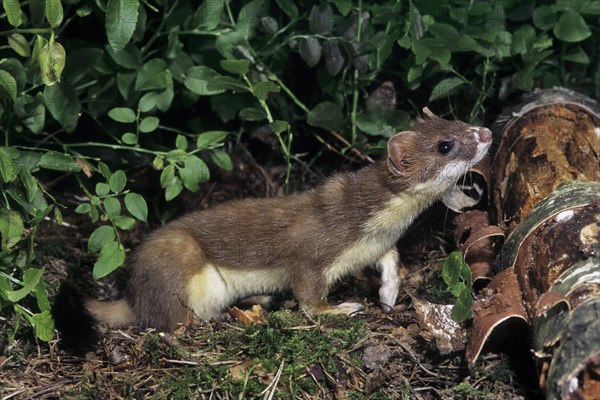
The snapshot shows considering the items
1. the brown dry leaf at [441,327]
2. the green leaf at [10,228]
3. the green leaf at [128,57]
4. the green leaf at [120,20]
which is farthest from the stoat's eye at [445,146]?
the green leaf at [10,228]

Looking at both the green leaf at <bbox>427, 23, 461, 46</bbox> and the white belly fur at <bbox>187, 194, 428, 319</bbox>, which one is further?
the green leaf at <bbox>427, 23, 461, 46</bbox>

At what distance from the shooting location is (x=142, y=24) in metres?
4.98

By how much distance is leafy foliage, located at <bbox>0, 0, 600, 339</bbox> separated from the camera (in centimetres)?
455

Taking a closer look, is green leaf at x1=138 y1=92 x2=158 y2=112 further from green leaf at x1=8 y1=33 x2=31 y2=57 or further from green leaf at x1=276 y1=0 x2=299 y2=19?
green leaf at x1=276 y1=0 x2=299 y2=19

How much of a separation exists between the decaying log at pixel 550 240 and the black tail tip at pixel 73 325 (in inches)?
80.5

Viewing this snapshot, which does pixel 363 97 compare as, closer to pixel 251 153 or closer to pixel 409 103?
pixel 409 103

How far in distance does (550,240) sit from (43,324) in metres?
2.62

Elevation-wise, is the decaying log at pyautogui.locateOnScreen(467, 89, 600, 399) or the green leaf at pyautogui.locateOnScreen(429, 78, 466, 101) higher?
the green leaf at pyautogui.locateOnScreen(429, 78, 466, 101)

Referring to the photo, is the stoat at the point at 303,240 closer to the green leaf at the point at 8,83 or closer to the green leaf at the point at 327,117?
the green leaf at the point at 327,117

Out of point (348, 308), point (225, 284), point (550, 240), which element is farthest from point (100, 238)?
point (550, 240)

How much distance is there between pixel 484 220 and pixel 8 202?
2869 mm

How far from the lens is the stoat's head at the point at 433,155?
4586 mm

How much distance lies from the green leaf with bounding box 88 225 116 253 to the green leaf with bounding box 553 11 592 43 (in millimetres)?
3135

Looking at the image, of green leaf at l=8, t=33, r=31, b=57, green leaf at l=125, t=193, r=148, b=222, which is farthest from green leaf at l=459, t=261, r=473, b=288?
green leaf at l=8, t=33, r=31, b=57
